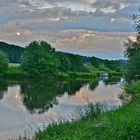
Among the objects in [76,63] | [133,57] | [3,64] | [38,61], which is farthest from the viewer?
[76,63]

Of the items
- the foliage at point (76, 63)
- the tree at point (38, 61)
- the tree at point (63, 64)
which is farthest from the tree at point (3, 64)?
the foliage at point (76, 63)

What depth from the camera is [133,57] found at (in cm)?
5678

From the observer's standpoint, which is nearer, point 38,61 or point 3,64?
point 3,64

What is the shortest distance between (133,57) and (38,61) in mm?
73550

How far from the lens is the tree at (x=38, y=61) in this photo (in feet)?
416

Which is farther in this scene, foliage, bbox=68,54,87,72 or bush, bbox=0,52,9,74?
foliage, bbox=68,54,87,72

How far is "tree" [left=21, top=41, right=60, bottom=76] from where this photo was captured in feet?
416

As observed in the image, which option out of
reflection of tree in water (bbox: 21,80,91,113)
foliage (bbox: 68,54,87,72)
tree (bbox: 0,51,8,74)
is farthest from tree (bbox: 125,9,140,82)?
foliage (bbox: 68,54,87,72)

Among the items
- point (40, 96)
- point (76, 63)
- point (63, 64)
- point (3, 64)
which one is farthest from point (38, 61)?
point (40, 96)

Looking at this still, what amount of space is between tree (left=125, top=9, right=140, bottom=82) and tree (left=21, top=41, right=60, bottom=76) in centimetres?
6481

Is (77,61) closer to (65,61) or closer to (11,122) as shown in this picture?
(65,61)

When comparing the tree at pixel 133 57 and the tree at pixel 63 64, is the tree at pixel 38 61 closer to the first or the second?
the tree at pixel 63 64

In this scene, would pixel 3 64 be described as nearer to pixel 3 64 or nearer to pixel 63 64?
pixel 3 64

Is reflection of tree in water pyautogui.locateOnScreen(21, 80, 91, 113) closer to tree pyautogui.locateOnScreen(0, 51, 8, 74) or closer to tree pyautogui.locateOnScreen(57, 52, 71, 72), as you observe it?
tree pyautogui.locateOnScreen(0, 51, 8, 74)
